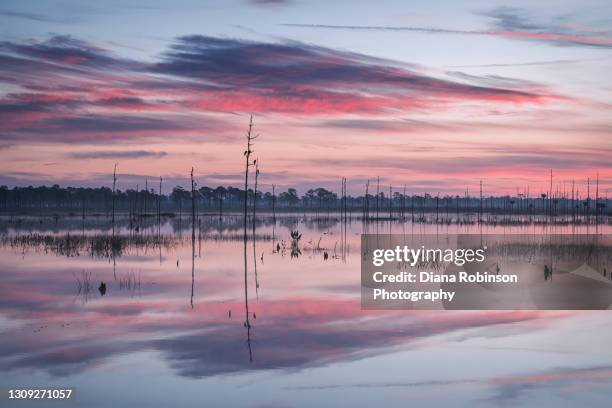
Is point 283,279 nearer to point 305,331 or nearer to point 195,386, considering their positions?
point 305,331

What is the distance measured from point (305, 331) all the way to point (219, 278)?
11.6 metres

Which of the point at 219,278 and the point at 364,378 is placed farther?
the point at 219,278

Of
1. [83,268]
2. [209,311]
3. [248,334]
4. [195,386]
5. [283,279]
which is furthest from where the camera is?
[83,268]

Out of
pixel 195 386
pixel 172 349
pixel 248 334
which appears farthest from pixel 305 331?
pixel 195 386

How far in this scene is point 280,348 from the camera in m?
15.8

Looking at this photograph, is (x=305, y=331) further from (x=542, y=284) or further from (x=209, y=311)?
(x=542, y=284)

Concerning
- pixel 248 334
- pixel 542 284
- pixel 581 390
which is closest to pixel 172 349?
pixel 248 334

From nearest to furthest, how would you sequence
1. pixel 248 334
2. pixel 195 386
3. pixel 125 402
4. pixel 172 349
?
pixel 125 402
pixel 195 386
pixel 172 349
pixel 248 334

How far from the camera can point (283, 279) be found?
28562mm

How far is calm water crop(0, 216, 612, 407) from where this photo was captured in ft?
41.5

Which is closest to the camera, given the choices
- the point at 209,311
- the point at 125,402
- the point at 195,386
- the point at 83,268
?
the point at 125,402

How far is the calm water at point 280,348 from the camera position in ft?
41.5

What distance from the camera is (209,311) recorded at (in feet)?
68.3

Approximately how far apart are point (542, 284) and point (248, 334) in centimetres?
1285
